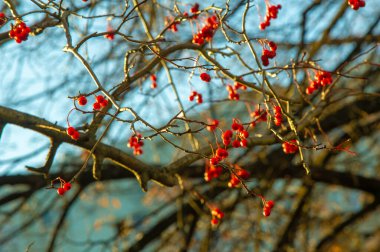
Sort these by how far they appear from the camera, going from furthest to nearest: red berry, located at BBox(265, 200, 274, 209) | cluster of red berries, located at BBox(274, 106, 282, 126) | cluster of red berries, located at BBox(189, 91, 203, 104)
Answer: cluster of red berries, located at BBox(189, 91, 203, 104)
red berry, located at BBox(265, 200, 274, 209)
cluster of red berries, located at BBox(274, 106, 282, 126)

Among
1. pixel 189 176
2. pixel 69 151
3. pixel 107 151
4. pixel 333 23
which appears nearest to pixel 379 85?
pixel 333 23

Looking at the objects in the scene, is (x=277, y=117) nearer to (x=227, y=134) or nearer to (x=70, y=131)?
(x=227, y=134)

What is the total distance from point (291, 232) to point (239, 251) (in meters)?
1.20

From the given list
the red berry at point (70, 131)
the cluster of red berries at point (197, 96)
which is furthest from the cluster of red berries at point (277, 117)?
the red berry at point (70, 131)

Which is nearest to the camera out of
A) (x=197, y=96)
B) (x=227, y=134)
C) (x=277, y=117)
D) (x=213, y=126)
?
(x=213, y=126)

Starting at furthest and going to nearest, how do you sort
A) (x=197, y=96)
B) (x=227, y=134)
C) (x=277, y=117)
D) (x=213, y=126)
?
(x=197, y=96) < (x=227, y=134) < (x=277, y=117) < (x=213, y=126)

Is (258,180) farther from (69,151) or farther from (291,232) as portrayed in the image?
(69,151)

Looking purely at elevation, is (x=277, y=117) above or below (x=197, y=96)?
below

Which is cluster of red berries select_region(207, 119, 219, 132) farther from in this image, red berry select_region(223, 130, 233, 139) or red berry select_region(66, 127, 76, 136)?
red berry select_region(66, 127, 76, 136)

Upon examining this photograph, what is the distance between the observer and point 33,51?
5.41m

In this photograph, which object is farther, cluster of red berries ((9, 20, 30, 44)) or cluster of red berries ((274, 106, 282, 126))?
cluster of red berries ((9, 20, 30, 44))

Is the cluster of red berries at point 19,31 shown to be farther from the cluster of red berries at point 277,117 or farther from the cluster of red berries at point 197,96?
the cluster of red berries at point 277,117

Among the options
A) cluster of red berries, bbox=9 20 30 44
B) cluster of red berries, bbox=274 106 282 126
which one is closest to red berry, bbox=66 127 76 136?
cluster of red berries, bbox=9 20 30 44

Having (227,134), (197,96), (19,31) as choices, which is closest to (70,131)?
(19,31)
